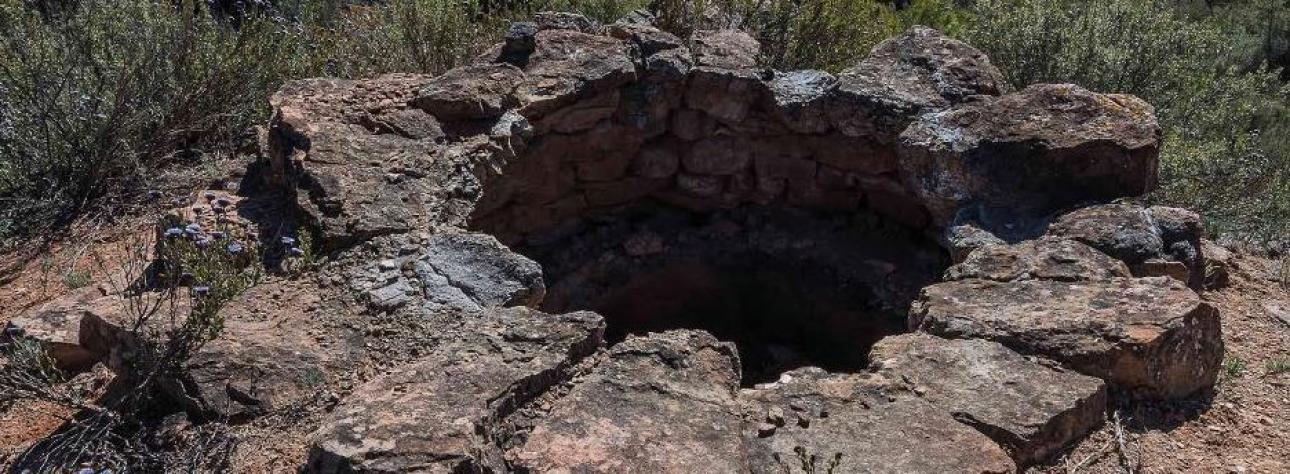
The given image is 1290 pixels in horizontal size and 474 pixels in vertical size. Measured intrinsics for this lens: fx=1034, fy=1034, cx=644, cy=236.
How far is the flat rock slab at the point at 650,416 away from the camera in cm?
286

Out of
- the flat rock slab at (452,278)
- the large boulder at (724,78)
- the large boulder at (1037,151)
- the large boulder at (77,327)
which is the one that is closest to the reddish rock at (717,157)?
the large boulder at (724,78)

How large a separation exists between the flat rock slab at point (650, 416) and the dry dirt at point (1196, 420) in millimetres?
830

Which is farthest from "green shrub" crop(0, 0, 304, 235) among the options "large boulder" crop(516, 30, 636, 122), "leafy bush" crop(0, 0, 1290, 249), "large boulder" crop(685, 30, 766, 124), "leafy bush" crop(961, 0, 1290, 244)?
"leafy bush" crop(961, 0, 1290, 244)

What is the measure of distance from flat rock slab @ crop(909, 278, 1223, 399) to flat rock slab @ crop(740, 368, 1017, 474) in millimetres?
531

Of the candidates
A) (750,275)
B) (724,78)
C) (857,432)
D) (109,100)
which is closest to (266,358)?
(857,432)

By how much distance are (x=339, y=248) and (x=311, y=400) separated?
912 mm

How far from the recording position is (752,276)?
6230 mm

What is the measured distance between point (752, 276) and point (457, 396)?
134 inches

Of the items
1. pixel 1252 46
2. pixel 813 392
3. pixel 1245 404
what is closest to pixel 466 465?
pixel 813 392

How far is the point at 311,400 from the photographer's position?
3275 mm

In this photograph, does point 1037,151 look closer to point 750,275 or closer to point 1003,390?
point 1003,390

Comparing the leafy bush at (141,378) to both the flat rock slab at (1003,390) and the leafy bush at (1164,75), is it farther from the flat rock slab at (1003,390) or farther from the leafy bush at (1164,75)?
the leafy bush at (1164,75)

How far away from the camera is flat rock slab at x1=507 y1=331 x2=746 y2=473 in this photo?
286 cm

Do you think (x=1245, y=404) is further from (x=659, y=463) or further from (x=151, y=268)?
(x=151, y=268)
